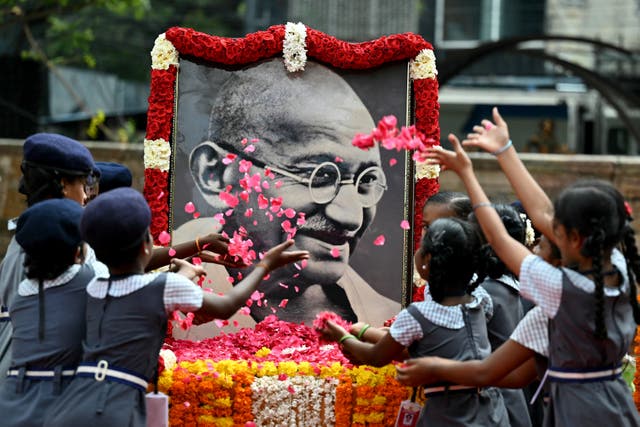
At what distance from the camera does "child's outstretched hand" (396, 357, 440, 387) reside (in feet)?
11.9

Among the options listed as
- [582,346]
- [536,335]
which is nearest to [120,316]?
[536,335]

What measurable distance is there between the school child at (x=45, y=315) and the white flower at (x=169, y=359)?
1063mm

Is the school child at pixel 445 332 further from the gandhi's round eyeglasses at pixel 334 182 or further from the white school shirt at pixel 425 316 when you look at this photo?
the gandhi's round eyeglasses at pixel 334 182

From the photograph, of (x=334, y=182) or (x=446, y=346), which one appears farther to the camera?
(x=334, y=182)

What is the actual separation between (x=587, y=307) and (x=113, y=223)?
1676mm

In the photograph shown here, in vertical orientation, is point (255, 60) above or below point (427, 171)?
above

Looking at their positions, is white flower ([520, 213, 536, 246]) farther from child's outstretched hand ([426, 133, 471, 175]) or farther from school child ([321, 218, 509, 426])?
child's outstretched hand ([426, 133, 471, 175])

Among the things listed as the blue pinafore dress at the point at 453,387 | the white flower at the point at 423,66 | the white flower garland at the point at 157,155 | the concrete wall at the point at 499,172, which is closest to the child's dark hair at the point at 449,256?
the blue pinafore dress at the point at 453,387

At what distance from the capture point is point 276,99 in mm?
5422

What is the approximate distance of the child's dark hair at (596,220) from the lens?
321 centimetres

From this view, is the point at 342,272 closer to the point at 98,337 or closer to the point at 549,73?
the point at 98,337

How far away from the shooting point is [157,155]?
17.5 ft

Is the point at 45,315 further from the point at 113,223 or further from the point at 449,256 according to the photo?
the point at 449,256

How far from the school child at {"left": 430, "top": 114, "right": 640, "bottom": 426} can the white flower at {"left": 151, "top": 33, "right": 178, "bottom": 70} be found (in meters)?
2.73
